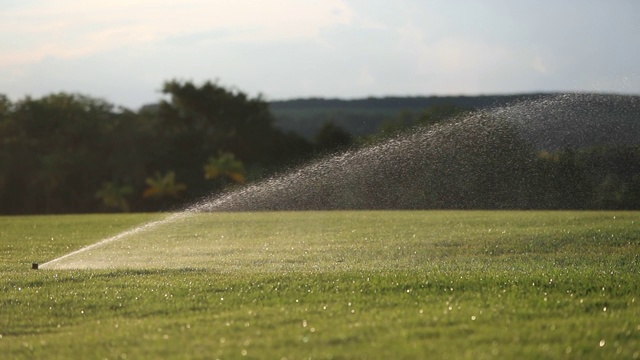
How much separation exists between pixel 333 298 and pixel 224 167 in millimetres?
35463

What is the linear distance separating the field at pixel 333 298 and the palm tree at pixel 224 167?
25101 millimetres

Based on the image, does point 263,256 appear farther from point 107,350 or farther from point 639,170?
point 639,170

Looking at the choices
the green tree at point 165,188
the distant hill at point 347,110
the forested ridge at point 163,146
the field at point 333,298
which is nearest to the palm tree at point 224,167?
the forested ridge at point 163,146

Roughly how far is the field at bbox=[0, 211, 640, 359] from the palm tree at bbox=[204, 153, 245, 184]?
82.4 ft

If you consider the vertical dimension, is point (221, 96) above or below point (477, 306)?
above

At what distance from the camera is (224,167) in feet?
150

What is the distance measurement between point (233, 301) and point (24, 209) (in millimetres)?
36352

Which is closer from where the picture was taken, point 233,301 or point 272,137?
point 233,301

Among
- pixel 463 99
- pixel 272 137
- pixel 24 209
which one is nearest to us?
pixel 24 209

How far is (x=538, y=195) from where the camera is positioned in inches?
1201

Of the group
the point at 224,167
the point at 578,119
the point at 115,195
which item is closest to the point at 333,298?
the point at 578,119

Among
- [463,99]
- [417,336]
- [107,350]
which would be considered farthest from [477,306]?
[463,99]

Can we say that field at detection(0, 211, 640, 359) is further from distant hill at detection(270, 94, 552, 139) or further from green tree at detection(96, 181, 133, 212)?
distant hill at detection(270, 94, 552, 139)

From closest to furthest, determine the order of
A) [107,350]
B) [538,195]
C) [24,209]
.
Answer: [107,350], [538,195], [24,209]
